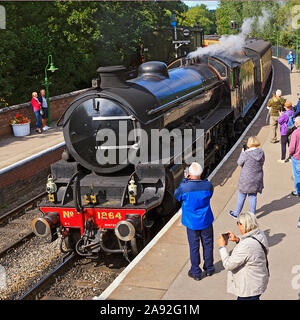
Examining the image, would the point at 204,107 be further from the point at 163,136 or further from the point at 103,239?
the point at 103,239

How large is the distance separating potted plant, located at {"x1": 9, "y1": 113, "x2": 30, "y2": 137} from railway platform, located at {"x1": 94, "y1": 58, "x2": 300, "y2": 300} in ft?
28.1

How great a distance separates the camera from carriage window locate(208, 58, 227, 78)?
39.1 feet

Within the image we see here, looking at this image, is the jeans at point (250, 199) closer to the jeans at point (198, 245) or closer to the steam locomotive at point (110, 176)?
the steam locomotive at point (110, 176)

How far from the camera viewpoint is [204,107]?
10562 millimetres

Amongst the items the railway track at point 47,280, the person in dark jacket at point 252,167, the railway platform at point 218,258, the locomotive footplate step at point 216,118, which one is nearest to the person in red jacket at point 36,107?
the locomotive footplate step at point 216,118

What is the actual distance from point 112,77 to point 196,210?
9.99 ft

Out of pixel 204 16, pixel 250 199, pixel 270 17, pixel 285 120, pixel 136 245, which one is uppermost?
pixel 204 16

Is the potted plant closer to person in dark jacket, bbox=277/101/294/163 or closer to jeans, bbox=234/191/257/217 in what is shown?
person in dark jacket, bbox=277/101/294/163

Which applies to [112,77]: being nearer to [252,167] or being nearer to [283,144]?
[252,167]

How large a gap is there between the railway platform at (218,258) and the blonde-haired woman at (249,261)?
1.17 meters

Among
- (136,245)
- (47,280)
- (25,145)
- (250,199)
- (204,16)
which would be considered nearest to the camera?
(47,280)

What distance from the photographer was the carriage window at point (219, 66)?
39.1 feet

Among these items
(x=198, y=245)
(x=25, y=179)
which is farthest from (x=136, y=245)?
(x=25, y=179)

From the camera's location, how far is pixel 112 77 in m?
7.34
